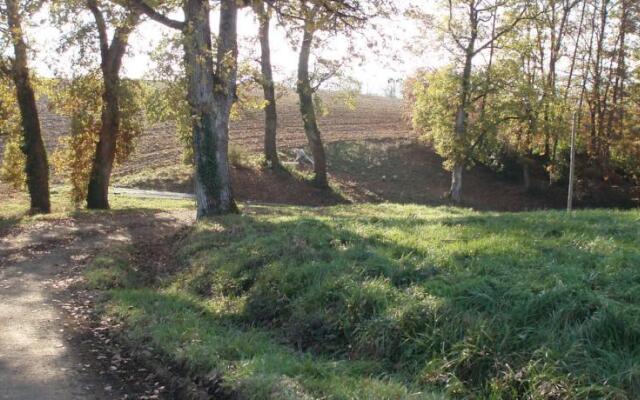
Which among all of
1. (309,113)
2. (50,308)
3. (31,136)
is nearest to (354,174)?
(309,113)

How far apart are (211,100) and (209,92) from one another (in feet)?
0.69

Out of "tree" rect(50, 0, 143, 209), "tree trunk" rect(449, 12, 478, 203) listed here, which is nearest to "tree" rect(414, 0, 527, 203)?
"tree trunk" rect(449, 12, 478, 203)

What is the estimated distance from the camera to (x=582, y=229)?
890 centimetres

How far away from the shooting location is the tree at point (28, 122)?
20.6 meters

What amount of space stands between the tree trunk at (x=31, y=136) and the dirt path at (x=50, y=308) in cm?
419

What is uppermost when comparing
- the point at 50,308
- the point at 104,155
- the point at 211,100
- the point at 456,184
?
the point at 211,100

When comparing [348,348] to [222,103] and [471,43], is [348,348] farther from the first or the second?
[471,43]

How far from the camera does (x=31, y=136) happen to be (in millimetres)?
21469

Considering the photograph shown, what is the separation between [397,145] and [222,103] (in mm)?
31805

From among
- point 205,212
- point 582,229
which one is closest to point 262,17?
point 205,212

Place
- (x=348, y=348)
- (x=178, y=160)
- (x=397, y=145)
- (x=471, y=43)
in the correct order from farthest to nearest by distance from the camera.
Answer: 1. (x=397, y=145)
2. (x=178, y=160)
3. (x=471, y=43)
4. (x=348, y=348)

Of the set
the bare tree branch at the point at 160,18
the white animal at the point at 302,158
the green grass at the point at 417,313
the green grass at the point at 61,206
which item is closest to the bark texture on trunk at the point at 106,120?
the green grass at the point at 61,206

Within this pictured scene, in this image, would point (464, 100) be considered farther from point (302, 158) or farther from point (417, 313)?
point (417, 313)

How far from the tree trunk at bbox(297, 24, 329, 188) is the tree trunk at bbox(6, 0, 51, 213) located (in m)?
11.0
